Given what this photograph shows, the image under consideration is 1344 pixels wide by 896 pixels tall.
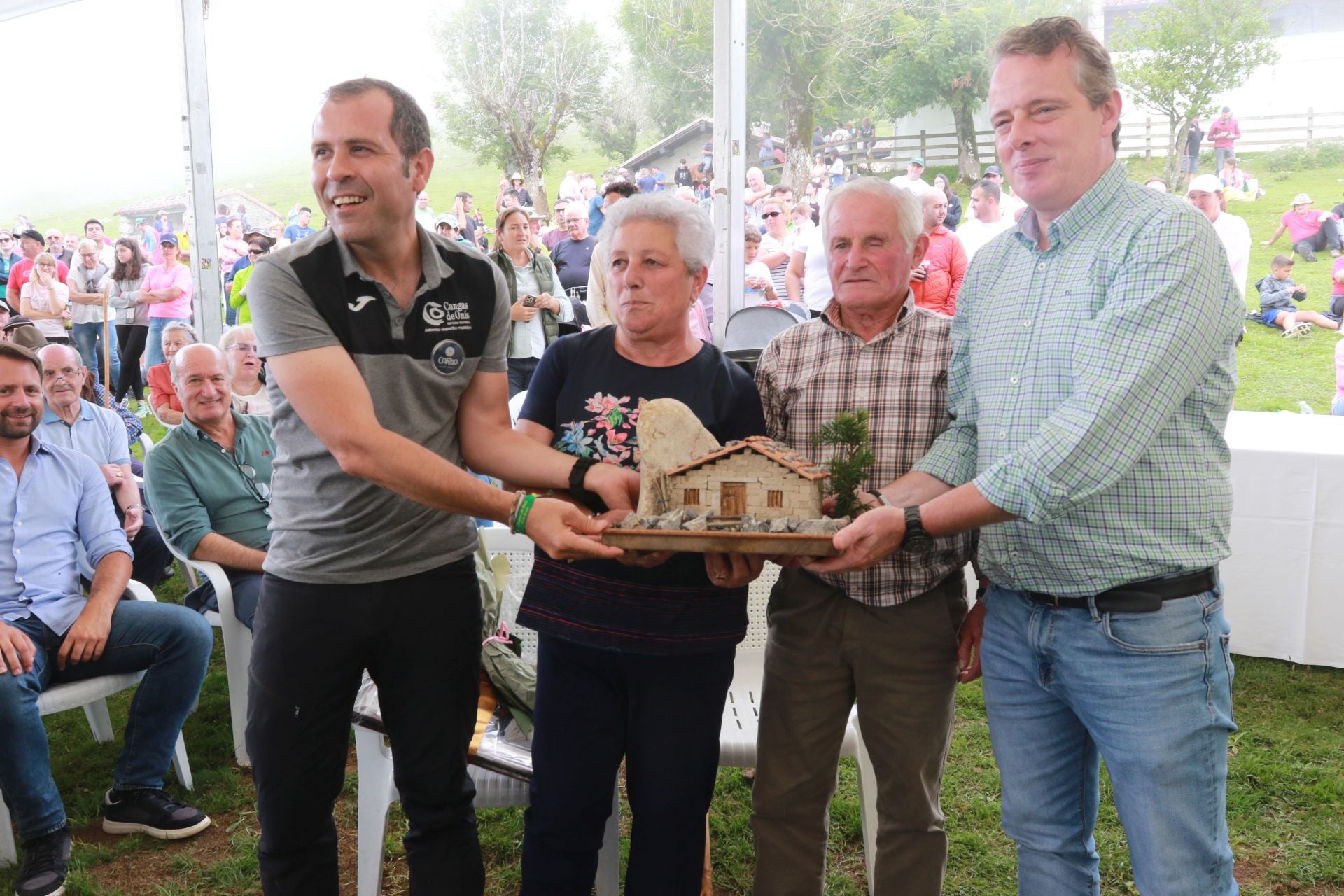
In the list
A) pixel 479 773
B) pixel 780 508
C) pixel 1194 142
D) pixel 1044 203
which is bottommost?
pixel 479 773

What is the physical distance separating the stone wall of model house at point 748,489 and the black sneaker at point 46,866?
2.66 metres

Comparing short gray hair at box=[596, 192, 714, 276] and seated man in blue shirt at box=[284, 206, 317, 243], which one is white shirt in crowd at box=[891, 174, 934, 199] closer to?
short gray hair at box=[596, 192, 714, 276]

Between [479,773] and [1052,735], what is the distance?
5.20 ft

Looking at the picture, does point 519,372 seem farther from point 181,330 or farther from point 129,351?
point 129,351

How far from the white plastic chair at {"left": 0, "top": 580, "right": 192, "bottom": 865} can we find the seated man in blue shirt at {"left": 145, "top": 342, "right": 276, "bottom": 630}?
0.33 metres

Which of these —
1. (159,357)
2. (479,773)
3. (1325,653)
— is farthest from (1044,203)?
(159,357)

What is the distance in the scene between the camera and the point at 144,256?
12.3 meters

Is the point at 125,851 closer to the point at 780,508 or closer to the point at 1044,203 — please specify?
the point at 780,508

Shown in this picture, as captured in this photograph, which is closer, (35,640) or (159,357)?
(35,640)

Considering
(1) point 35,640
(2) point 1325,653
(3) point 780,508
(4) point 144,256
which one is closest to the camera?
(3) point 780,508

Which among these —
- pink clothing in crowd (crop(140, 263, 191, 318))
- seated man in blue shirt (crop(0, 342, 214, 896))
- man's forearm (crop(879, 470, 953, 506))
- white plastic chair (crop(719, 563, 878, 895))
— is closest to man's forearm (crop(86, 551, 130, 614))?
seated man in blue shirt (crop(0, 342, 214, 896))

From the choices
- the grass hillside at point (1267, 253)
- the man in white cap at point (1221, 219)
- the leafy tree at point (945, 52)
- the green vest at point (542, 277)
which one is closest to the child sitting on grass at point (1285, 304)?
the grass hillside at point (1267, 253)

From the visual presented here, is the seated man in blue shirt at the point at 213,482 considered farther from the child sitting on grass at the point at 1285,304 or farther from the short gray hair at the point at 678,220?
the child sitting on grass at the point at 1285,304

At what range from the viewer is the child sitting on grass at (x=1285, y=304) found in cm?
A: 1325
